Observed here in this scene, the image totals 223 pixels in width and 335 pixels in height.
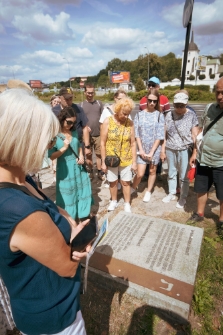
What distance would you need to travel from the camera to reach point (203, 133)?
2912 millimetres

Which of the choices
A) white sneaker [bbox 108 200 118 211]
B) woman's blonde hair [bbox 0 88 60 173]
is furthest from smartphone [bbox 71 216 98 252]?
white sneaker [bbox 108 200 118 211]

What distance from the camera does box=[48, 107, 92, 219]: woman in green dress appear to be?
266 cm

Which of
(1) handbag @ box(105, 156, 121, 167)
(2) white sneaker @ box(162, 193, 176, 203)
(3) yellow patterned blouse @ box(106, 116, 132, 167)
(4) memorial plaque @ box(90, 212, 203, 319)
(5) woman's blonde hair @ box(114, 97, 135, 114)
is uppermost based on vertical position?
(5) woman's blonde hair @ box(114, 97, 135, 114)

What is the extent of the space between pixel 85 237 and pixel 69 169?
A: 1.81 metres

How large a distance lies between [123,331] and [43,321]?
117 centimetres

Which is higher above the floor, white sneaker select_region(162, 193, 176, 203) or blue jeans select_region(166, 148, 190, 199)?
blue jeans select_region(166, 148, 190, 199)

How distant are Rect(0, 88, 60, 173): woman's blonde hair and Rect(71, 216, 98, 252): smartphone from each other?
39 cm

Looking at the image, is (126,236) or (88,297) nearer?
(88,297)

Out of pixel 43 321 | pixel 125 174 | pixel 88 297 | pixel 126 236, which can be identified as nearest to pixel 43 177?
pixel 125 174

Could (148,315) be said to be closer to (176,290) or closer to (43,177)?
(176,290)

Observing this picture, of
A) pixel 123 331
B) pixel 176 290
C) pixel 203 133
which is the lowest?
pixel 123 331

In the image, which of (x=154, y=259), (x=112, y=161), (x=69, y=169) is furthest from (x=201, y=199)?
(x=69, y=169)

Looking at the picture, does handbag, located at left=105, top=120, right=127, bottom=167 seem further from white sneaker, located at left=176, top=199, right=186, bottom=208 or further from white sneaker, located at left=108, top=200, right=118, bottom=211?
white sneaker, located at left=176, top=199, right=186, bottom=208

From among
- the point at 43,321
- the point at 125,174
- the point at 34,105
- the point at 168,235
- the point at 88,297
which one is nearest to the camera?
the point at 34,105
